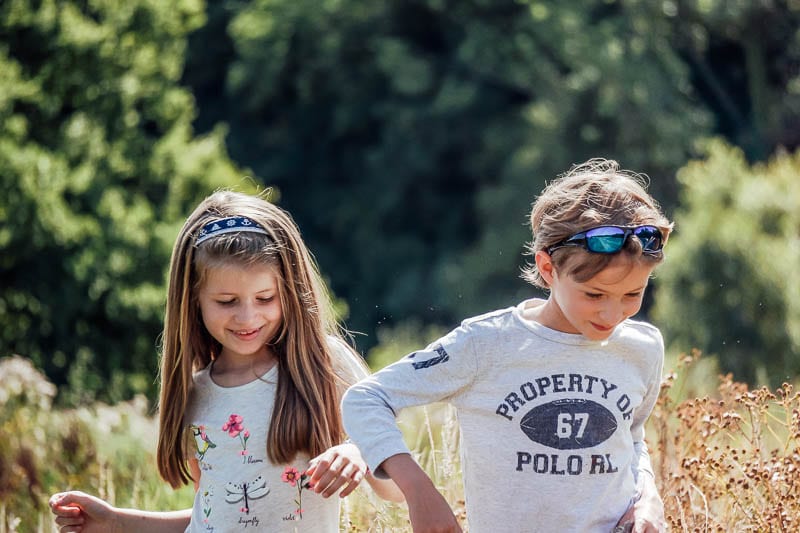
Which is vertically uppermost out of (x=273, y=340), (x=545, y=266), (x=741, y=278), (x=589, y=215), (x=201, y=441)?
(x=589, y=215)

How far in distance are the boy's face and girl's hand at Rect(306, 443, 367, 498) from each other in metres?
0.56

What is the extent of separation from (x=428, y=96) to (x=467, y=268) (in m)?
4.13

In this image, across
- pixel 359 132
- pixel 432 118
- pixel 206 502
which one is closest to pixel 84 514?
pixel 206 502

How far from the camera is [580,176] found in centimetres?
262

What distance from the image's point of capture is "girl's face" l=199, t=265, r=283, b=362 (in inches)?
114

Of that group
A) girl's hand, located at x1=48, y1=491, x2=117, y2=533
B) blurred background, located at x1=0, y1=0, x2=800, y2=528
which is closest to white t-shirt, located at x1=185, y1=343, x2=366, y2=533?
girl's hand, located at x1=48, y1=491, x2=117, y2=533

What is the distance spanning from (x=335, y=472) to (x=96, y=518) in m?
0.88

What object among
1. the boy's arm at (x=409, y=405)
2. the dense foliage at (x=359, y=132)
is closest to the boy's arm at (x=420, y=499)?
the boy's arm at (x=409, y=405)

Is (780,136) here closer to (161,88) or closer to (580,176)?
(161,88)

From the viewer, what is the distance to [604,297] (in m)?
2.49

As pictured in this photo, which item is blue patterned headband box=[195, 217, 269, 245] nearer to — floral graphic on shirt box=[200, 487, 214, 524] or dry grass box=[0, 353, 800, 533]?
floral graphic on shirt box=[200, 487, 214, 524]

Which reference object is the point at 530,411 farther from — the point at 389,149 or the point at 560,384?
the point at 389,149

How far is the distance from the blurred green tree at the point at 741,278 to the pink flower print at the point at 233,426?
Answer: 26.5 feet

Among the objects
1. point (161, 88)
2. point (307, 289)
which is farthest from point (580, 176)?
point (161, 88)
